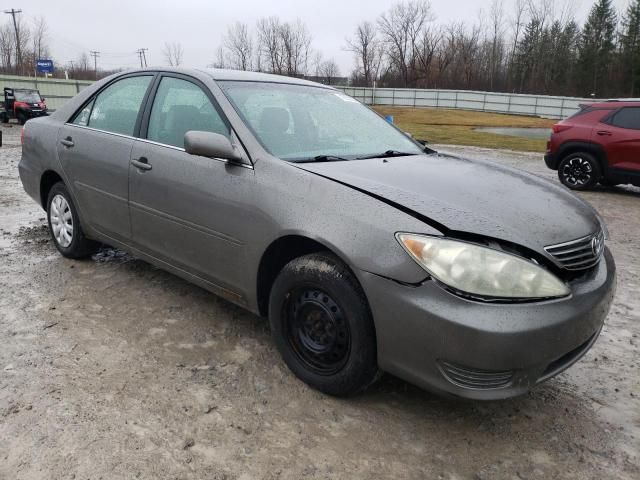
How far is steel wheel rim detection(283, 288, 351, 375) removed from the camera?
2.47 meters

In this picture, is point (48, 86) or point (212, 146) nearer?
point (212, 146)

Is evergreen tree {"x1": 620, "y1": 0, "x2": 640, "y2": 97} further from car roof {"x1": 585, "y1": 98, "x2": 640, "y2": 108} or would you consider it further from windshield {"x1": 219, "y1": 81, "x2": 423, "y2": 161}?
windshield {"x1": 219, "y1": 81, "x2": 423, "y2": 161}

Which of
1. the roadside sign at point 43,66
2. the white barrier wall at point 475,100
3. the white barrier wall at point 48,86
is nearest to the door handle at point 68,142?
the white barrier wall at point 48,86

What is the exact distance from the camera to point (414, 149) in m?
3.63

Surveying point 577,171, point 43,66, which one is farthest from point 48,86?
point 577,171

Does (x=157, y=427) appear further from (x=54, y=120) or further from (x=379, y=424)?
(x=54, y=120)

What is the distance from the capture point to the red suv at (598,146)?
341 inches

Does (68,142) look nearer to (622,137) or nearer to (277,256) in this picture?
(277,256)

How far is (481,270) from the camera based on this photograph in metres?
2.09

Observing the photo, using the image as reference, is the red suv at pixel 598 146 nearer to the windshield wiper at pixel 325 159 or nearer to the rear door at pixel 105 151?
the windshield wiper at pixel 325 159

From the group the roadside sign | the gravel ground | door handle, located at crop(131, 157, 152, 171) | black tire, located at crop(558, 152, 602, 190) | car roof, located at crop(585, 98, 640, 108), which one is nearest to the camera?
the gravel ground

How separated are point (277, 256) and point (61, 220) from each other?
2.65m

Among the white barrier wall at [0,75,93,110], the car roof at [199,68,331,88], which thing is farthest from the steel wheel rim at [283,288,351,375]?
the white barrier wall at [0,75,93,110]

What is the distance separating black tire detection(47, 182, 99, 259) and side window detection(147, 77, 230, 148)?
1.30 metres
